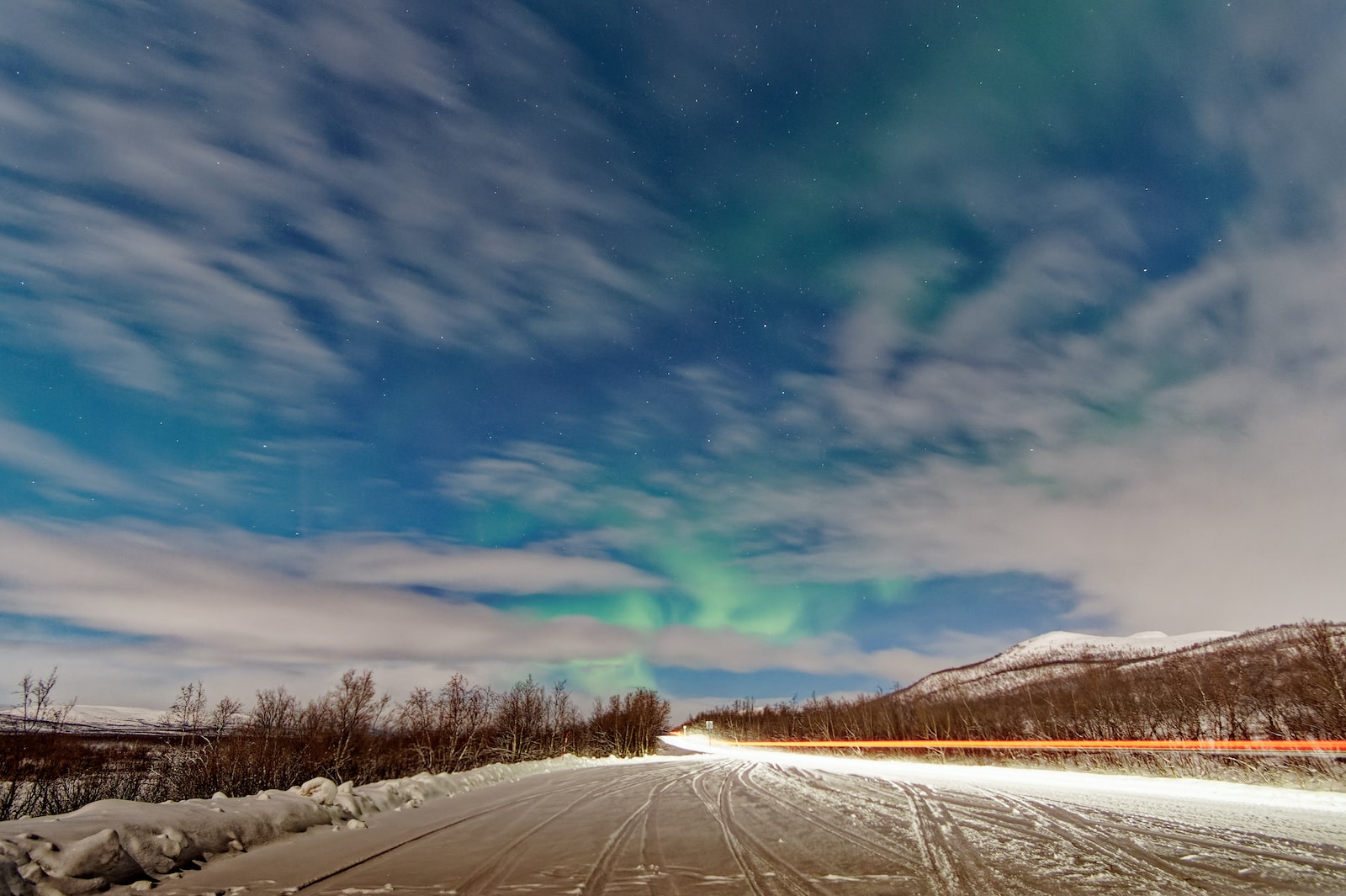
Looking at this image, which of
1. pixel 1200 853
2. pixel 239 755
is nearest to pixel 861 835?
pixel 1200 853

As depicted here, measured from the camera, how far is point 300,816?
9.17 metres

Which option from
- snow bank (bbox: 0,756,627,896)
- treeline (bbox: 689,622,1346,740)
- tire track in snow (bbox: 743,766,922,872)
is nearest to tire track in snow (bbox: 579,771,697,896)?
tire track in snow (bbox: 743,766,922,872)

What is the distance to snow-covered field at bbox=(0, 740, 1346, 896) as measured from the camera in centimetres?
563

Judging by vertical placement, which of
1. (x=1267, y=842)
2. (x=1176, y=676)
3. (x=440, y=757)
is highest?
(x=1176, y=676)

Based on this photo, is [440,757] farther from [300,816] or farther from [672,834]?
[672,834]

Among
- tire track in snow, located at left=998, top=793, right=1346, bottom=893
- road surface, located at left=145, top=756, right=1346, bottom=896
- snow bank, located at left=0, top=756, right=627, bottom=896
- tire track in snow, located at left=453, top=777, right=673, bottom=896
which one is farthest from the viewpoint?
tire track in snow, located at left=453, top=777, right=673, bottom=896

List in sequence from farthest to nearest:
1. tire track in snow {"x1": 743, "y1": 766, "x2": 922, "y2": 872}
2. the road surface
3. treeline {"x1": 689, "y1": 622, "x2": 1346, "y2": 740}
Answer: treeline {"x1": 689, "y1": 622, "x2": 1346, "y2": 740} → tire track in snow {"x1": 743, "y1": 766, "x2": 922, "y2": 872} → the road surface

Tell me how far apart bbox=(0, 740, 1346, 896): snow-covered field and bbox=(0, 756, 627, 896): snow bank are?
21 millimetres

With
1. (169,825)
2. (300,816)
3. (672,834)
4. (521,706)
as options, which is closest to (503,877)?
(672,834)

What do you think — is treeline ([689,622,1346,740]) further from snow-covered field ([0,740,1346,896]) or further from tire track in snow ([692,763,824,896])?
tire track in snow ([692,763,824,896])

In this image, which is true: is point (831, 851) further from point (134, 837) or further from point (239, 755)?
point (239, 755)

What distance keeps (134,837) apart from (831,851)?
7.25 m

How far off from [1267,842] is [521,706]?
56906 mm

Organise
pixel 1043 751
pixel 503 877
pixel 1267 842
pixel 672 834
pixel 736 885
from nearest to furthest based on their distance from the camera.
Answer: pixel 736 885, pixel 503 877, pixel 1267 842, pixel 672 834, pixel 1043 751
